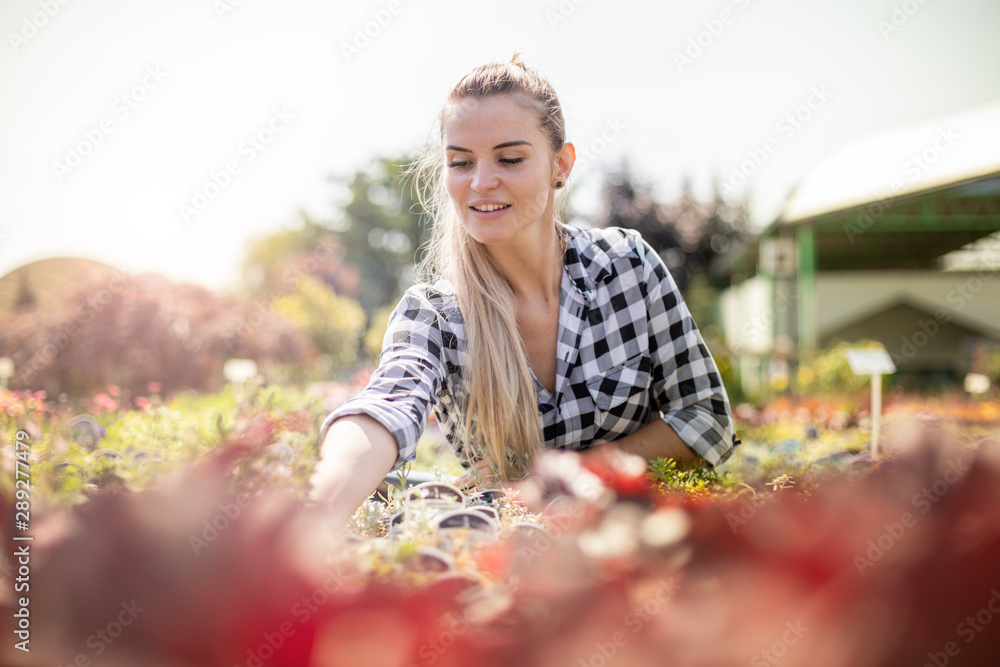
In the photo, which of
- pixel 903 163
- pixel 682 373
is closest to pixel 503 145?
pixel 682 373

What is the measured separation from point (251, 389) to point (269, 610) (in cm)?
186

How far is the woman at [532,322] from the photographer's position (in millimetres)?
1669

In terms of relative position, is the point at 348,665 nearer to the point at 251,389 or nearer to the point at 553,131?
the point at 553,131

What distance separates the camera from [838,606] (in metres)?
0.48

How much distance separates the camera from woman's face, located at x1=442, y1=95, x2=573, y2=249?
168 centimetres

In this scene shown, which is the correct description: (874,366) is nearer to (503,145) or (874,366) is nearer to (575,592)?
(503,145)

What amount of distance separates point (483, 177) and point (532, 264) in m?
0.39

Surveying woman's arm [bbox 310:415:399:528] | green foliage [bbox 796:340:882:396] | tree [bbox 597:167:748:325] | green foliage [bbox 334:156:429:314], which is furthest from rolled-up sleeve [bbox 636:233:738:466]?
green foliage [bbox 334:156:429:314]

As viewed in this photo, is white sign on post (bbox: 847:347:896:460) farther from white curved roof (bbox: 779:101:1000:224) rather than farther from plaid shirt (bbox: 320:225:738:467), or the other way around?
white curved roof (bbox: 779:101:1000:224)

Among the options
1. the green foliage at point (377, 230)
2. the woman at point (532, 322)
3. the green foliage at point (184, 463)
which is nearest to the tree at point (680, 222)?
the green foliage at point (377, 230)

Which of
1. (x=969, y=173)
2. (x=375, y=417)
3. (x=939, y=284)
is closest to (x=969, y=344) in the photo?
(x=939, y=284)

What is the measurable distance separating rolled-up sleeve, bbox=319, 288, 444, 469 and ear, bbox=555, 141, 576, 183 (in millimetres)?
759

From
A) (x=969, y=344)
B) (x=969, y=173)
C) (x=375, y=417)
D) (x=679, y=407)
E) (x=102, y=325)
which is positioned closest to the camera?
(x=375, y=417)

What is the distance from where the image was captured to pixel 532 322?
6.41ft
